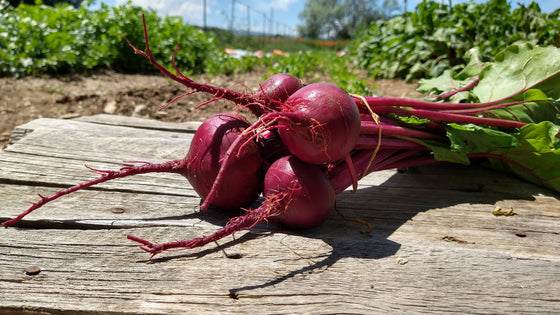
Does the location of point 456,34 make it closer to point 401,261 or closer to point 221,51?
point 401,261

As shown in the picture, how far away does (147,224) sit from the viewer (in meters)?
1.59

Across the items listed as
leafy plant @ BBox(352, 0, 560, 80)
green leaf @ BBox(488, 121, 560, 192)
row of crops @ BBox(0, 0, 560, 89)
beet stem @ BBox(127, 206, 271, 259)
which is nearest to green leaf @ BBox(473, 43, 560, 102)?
green leaf @ BBox(488, 121, 560, 192)

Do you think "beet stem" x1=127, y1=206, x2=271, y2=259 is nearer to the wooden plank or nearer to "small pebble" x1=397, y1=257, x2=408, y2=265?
"small pebble" x1=397, y1=257, x2=408, y2=265

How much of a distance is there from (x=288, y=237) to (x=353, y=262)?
0.87 feet

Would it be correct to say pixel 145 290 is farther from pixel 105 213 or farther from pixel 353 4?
pixel 353 4

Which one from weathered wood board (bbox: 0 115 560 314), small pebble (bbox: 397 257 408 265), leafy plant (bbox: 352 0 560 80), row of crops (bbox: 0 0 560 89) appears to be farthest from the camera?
row of crops (bbox: 0 0 560 89)

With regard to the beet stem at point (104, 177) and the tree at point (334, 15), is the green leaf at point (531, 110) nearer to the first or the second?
the beet stem at point (104, 177)

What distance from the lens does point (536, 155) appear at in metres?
2.04

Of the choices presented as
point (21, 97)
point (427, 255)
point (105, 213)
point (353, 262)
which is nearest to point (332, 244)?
point (353, 262)

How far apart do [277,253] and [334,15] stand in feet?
176

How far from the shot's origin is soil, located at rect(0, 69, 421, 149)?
4.12 metres

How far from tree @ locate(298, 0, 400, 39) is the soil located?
139 ft

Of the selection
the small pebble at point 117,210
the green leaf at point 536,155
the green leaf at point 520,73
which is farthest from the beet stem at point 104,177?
the green leaf at point 520,73

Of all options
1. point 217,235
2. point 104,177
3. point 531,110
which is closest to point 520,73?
point 531,110
